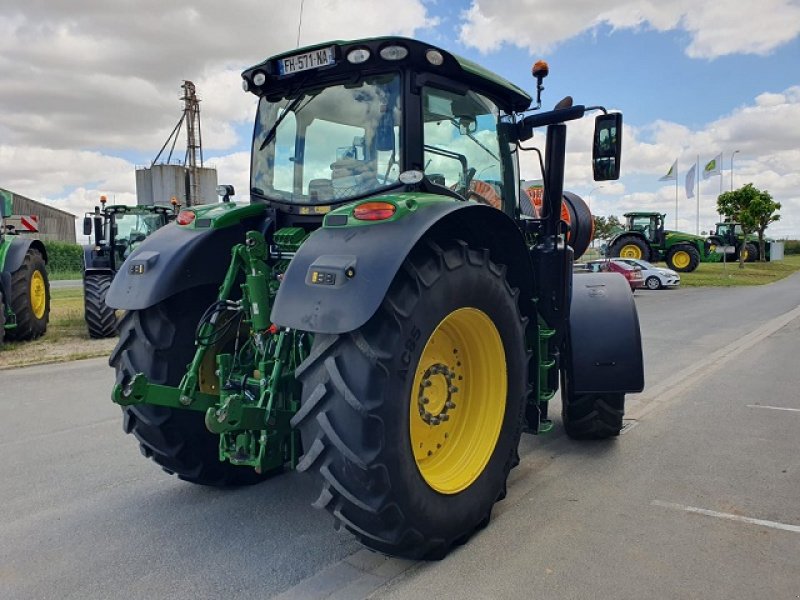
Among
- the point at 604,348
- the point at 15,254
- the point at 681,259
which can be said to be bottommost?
the point at 604,348

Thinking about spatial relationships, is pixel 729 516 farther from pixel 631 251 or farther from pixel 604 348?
pixel 631 251

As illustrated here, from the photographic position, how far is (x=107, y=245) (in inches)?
524

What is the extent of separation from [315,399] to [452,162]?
1.86 m

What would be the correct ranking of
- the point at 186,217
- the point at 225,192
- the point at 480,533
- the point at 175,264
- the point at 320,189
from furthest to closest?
the point at 225,192
the point at 186,217
the point at 320,189
the point at 175,264
the point at 480,533

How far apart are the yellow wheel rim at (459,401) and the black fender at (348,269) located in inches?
21.4

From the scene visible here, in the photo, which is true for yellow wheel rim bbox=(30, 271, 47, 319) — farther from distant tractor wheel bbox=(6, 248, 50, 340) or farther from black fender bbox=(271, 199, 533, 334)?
black fender bbox=(271, 199, 533, 334)

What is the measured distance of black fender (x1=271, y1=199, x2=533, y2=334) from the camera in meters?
2.77

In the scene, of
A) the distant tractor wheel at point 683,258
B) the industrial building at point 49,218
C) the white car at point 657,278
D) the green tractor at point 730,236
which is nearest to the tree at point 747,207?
the green tractor at point 730,236

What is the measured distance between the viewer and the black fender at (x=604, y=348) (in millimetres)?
4738

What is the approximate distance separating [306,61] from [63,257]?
39783 mm

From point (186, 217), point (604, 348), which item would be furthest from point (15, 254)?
point (604, 348)

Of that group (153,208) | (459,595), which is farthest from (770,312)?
(459,595)

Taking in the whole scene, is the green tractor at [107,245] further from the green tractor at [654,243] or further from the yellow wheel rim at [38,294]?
the green tractor at [654,243]

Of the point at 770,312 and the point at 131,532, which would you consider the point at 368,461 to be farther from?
the point at 770,312
